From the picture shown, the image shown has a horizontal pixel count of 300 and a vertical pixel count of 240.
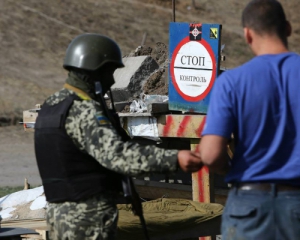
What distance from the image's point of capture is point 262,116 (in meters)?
3.60

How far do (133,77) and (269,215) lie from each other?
3777 mm

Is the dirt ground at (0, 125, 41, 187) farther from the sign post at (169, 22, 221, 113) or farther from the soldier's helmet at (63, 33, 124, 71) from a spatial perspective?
the soldier's helmet at (63, 33, 124, 71)

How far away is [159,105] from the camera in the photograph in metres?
6.61

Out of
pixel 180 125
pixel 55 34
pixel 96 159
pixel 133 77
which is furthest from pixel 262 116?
pixel 55 34

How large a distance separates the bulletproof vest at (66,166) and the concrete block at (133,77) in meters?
2.99

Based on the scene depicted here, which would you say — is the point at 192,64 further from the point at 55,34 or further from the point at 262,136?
the point at 55,34

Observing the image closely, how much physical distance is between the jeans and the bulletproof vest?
0.81 m

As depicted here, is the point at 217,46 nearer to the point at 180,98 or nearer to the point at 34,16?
the point at 180,98

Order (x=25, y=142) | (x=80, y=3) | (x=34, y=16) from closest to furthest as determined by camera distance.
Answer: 1. (x=25, y=142)
2. (x=34, y=16)
3. (x=80, y=3)

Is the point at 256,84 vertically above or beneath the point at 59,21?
beneath

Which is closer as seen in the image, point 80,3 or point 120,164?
point 120,164

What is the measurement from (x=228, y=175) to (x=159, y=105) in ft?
9.48

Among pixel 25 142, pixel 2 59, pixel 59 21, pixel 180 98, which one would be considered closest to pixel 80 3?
pixel 59 21

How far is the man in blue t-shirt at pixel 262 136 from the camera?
11.8ft
